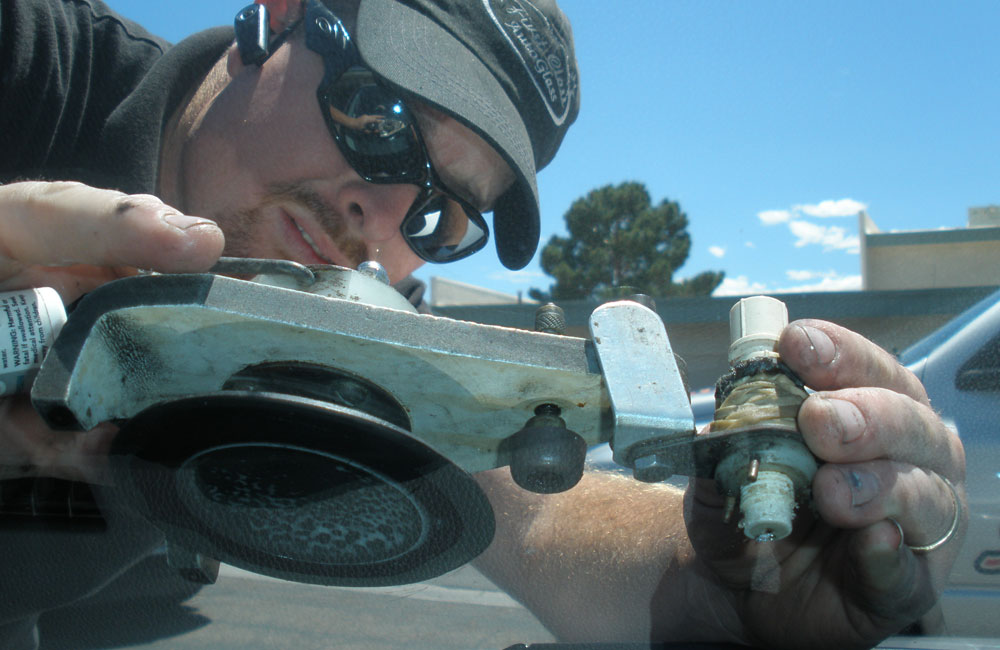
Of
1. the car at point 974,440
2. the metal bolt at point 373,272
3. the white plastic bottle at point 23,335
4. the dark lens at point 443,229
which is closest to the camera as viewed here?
the white plastic bottle at point 23,335

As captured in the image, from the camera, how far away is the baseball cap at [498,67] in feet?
5.20

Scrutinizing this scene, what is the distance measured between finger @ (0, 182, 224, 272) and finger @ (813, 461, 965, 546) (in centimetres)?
72

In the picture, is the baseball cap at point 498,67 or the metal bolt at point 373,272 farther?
the baseball cap at point 498,67

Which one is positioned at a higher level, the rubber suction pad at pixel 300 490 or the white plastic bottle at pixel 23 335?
the white plastic bottle at pixel 23 335

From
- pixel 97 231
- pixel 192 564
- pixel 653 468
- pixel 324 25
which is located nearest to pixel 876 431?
pixel 653 468

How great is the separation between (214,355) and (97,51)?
1.51 meters

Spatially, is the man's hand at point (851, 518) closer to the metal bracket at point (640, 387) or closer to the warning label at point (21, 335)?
the metal bracket at point (640, 387)

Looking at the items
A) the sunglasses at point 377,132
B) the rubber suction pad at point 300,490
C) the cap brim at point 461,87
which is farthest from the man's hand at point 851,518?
the sunglasses at point 377,132

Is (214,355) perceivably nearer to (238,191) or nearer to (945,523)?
(945,523)

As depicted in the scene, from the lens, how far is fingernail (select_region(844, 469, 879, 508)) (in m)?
0.80

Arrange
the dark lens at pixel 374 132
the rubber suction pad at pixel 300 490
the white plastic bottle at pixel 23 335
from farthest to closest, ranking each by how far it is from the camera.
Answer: the dark lens at pixel 374 132 → the white plastic bottle at pixel 23 335 → the rubber suction pad at pixel 300 490

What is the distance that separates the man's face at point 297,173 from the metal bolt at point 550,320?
2.68ft

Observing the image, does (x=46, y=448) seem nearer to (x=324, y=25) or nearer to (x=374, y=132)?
(x=374, y=132)

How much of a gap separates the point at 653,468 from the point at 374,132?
1.10 m
